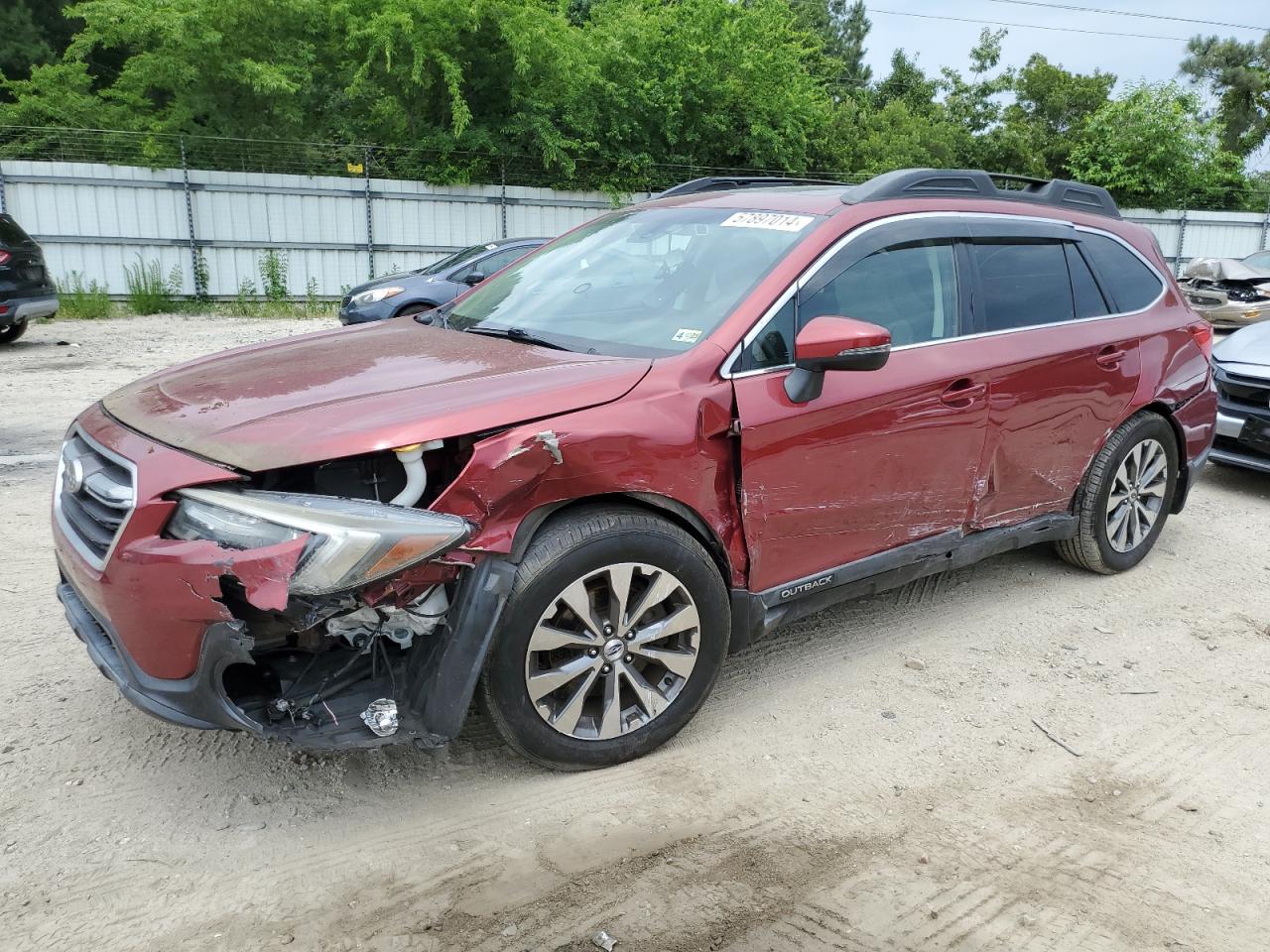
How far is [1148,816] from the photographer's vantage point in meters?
2.94

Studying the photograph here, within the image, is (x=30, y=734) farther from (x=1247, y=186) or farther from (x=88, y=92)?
(x=1247, y=186)

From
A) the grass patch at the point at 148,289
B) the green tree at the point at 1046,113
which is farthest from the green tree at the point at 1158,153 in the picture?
the grass patch at the point at 148,289

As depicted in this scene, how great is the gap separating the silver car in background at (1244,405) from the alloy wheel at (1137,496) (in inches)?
68.6

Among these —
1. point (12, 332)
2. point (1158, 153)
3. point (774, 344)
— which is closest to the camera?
point (774, 344)

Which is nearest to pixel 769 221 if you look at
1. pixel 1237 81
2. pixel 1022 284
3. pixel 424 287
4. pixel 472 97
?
pixel 1022 284

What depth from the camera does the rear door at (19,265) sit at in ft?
35.1

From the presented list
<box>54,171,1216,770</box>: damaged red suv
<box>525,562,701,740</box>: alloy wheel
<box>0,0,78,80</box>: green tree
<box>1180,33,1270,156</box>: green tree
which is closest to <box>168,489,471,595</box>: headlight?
<box>54,171,1216,770</box>: damaged red suv

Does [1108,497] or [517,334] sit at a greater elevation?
[517,334]

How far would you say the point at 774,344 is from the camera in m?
3.23

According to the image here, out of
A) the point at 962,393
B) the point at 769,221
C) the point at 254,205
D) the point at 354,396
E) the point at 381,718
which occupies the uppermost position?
the point at 254,205

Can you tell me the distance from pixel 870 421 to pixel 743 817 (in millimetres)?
1414

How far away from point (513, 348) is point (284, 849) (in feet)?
5.57

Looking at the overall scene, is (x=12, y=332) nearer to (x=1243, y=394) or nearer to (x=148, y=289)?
(x=148, y=289)

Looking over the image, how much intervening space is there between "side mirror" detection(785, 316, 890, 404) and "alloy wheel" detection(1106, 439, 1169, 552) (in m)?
2.13
